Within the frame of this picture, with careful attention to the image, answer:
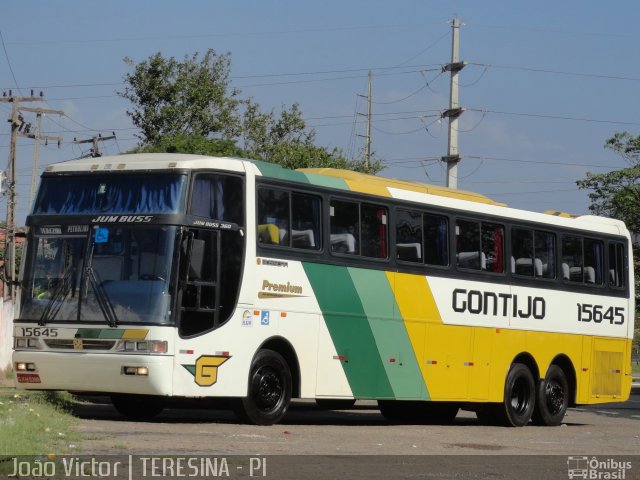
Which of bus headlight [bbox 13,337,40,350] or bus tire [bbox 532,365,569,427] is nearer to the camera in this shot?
bus headlight [bbox 13,337,40,350]

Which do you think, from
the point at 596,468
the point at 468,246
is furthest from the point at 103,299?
the point at 468,246

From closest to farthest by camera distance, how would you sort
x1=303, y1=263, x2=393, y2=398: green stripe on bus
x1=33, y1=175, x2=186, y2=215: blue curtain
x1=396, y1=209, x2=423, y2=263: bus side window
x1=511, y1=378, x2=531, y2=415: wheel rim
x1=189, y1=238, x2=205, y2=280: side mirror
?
1. x1=189, y1=238, x2=205, y2=280: side mirror
2. x1=33, y1=175, x2=186, y2=215: blue curtain
3. x1=303, y1=263, x2=393, y2=398: green stripe on bus
4. x1=396, y1=209, x2=423, y2=263: bus side window
5. x1=511, y1=378, x2=531, y2=415: wheel rim

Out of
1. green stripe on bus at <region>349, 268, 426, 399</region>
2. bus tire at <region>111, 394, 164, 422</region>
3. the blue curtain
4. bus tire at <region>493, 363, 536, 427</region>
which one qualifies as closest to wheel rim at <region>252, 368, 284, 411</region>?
bus tire at <region>111, 394, 164, 422</region>

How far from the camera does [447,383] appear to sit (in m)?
21.0

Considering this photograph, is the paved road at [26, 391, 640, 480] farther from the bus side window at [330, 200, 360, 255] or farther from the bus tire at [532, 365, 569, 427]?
the bus side window at [330, 200, 360, 255]

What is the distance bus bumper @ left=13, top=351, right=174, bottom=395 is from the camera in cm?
1608

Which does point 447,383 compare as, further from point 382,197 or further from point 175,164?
point 175,164

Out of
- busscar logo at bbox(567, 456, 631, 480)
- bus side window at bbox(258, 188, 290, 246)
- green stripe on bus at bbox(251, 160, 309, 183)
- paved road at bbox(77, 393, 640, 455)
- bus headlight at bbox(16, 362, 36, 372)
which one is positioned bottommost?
busscar logo at bbox(567, 456, 631, 480)

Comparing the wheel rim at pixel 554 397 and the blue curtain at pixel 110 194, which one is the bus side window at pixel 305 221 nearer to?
the blue curtain at pixel 110 194

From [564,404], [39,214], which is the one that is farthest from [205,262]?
[564,404]

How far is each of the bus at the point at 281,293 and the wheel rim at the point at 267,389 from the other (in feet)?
0.08

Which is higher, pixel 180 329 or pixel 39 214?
pixel 39 214

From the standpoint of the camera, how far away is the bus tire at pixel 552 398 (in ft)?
75.9

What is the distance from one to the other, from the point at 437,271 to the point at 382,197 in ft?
5.53
